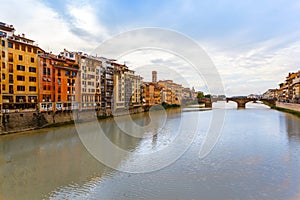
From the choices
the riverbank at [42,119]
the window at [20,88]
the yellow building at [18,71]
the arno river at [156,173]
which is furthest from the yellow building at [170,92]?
the arno river at [156,173]

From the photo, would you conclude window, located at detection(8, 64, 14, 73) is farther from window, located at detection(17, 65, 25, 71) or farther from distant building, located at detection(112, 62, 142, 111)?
distant building, located at detection(112, 62, 142, 111)

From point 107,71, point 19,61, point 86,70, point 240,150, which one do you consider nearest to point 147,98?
point 107,71

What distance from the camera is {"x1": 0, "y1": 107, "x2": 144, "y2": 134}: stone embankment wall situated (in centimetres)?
1376

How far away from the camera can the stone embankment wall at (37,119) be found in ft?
45.1

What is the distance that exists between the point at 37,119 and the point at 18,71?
3437 millimetres

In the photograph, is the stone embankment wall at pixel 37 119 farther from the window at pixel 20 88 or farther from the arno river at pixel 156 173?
the arno river at pixel 156 173

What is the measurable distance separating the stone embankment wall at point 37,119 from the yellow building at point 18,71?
1.69ft

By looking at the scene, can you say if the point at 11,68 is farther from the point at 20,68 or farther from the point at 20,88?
the point at 20,88

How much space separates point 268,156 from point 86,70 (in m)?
16.5

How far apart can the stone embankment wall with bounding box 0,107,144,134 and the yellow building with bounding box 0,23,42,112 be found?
1.69 ft

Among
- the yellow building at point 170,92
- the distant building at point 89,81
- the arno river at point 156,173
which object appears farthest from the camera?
the yellow building at point 170,92

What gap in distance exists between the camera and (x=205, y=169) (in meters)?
7.60

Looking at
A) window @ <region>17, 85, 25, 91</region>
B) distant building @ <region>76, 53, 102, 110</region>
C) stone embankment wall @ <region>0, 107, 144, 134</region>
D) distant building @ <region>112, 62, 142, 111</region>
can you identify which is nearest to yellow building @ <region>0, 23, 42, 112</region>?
window @ <region>17, 85, 25, 91</region>

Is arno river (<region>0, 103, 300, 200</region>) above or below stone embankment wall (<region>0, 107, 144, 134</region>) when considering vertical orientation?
below
